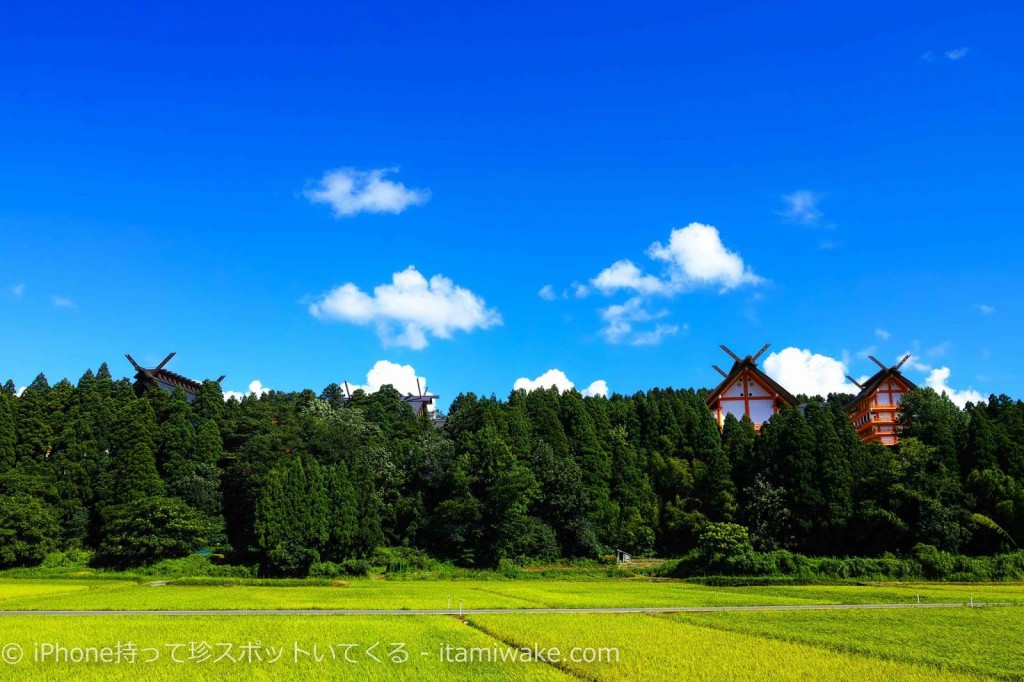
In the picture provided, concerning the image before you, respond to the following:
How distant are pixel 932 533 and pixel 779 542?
10.2m

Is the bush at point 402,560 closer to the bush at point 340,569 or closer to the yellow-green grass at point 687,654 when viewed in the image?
the bush at point 340,569

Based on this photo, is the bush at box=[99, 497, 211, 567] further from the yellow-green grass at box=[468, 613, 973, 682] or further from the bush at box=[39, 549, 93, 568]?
the yellow-green grass at box=[468, 613, 973, 682]

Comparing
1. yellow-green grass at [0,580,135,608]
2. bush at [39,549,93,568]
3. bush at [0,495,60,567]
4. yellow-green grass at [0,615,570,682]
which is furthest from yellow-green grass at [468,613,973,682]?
bush at [0,495,60,567]

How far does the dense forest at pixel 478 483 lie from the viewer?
2060 inches

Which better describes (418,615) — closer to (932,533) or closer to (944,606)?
(944,606)

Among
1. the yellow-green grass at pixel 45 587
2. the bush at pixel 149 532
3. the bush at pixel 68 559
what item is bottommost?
the yellow-green grass at pixel 45 587

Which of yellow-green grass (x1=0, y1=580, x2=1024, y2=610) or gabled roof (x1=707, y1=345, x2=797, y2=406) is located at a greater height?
gabled roof (x1=707, y1=345, x2=797, y2=406)

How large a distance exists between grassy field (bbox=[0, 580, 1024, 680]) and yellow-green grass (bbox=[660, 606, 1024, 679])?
6 cm

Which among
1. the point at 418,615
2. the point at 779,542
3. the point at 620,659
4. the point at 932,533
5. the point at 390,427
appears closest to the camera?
the point at 620,659

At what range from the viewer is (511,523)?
181 ft

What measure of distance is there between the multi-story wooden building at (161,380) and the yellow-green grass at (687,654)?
2452 inches

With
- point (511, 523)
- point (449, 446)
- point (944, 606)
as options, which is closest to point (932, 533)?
point (944, 606)

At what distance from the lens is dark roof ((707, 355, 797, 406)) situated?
257 ft

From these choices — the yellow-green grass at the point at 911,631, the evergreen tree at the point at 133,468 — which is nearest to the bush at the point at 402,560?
the evergreen tree at the point at 133,468
